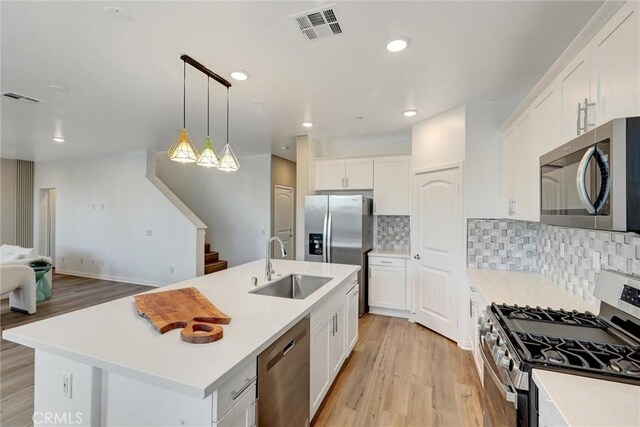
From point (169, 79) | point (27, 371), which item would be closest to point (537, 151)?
point (169, 79)

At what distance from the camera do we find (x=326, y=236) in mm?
4074

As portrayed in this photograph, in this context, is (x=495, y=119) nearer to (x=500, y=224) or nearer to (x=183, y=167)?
(x=500, y=224)

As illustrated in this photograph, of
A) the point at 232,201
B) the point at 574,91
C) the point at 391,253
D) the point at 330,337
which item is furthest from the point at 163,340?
the point at 232,201

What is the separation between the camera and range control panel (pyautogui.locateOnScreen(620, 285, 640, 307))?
133 centimetres

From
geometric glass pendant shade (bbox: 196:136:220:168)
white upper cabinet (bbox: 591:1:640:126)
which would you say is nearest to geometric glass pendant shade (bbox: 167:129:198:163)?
geometric glass pendant shade (bbox: 196:136:220:168)

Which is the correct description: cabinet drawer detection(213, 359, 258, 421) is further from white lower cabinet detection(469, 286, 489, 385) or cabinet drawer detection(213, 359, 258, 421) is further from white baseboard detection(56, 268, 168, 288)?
white baseboard detection(56, 268, 168, 288)

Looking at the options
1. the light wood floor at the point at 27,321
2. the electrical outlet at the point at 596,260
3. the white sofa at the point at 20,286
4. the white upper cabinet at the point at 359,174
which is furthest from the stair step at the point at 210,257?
the electrical outlet at the point at 596,260

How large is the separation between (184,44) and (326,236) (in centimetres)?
276

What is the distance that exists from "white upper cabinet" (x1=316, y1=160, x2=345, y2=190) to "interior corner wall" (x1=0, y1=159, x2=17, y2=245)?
24.3 feet

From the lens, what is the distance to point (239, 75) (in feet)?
8.13

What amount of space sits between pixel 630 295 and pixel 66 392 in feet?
8.76

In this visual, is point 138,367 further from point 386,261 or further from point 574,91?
point 386,261

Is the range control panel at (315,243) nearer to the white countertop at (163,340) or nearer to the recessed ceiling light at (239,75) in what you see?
the white countertop at (163,340)

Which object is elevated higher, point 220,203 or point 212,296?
point 220,203
